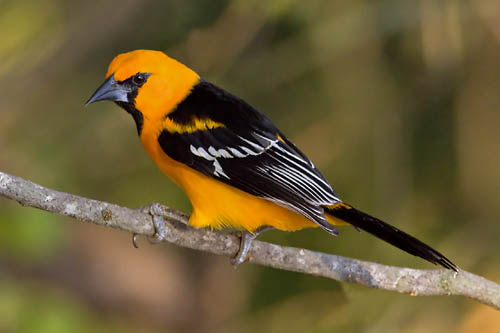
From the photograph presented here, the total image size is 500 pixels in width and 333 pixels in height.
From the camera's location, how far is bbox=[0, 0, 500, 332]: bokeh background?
182 inches

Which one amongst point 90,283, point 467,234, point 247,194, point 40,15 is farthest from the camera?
point 90,283

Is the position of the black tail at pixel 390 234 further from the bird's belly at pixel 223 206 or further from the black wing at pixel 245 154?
the bird's belly at pixel 223 206

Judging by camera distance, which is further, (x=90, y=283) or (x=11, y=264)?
(x=90, y=283)

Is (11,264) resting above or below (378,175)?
below

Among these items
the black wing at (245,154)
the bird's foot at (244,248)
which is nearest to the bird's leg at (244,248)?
the bird's foot at (244,248)

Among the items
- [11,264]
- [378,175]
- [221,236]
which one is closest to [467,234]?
[378,175]

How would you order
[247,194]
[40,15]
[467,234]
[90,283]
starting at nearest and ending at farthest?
[247,194] < [467,234] < [40,15] < [90,283]

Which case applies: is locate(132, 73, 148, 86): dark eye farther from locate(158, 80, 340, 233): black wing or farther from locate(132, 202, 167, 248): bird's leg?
locate(132, 202, 167, 248): bird's leg

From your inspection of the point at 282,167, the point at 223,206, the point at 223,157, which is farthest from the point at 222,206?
the point at 282,167

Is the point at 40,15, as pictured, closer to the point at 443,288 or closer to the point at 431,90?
the point at 431,90

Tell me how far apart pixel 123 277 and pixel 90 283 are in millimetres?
416

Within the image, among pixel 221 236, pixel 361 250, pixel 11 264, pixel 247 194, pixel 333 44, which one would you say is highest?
pixel 333 44

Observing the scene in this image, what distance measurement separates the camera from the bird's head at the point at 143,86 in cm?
307

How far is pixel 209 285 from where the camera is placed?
724cm
